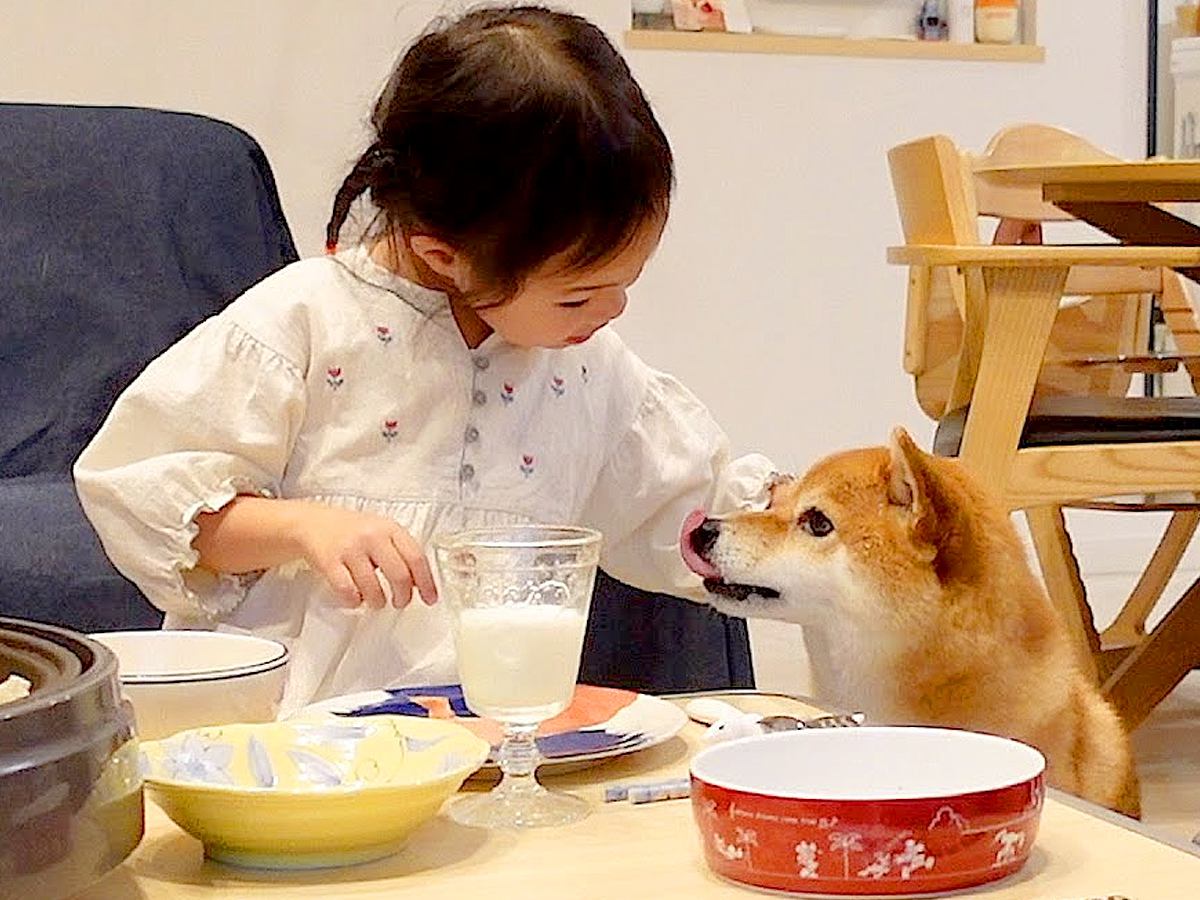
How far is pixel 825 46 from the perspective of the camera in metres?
3.34

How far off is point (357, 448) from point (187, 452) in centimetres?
13

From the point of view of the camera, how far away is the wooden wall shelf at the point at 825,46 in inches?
127

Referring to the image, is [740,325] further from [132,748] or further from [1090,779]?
[132,748]

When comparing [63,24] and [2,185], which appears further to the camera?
[63,24]

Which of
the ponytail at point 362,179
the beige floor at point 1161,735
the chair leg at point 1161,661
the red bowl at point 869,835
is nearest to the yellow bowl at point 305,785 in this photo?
the red bowl at point 869,835

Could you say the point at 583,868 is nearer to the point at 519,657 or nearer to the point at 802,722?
the point at 519,657

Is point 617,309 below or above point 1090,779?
above

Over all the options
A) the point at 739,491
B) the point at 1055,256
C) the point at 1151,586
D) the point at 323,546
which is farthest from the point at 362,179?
the point at 1151,586

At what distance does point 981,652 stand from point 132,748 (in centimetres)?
77

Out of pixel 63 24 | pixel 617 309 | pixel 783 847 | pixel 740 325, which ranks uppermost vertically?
pixel 63 24

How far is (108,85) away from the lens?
9.53ft

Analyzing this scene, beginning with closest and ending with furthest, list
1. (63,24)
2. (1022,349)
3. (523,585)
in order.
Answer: (523,585), (1022,349), (63,24)

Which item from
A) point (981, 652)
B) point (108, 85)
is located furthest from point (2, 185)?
point (981, 652)

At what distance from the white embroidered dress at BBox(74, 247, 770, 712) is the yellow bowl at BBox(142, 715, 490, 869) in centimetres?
40
